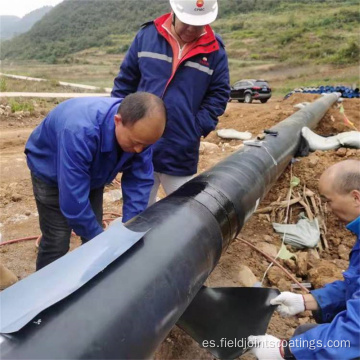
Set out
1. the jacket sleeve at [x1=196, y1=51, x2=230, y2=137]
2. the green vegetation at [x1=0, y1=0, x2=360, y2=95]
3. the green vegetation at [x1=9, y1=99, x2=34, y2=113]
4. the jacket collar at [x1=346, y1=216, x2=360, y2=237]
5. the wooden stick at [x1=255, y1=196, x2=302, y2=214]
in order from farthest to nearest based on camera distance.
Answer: the green vegetation at [x1=0, y1=0, x2=360, y2=95] < the green vegetation at [x1=9, y1=99, x2=34, y2=113] < the wooden stick at [x1=255, y1=196, x2=302, y2=214] < the jacket sleeve at [x1=196, y1=51, x2=230, y2=137] < the jacket collar at [x1=346, y1=216, x2=360, y2=237]

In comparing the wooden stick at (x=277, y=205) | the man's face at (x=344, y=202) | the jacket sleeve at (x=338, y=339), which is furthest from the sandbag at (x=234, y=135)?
the jacket sleeve at (x=338, y=339)

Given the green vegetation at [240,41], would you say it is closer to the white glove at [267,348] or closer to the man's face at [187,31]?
the man's face at [187,31]

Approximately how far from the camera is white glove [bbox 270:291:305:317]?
90.3 inches

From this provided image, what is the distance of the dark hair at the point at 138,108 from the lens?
188 cm

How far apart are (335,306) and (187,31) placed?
218cm

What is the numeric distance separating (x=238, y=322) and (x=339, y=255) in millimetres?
2021

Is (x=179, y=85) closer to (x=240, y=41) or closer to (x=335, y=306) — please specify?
(x=335, y=306)

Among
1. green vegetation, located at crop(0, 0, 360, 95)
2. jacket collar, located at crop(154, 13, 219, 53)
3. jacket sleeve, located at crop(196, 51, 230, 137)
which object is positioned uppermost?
jacket collar, located at crop(154, 13, 219, 53)

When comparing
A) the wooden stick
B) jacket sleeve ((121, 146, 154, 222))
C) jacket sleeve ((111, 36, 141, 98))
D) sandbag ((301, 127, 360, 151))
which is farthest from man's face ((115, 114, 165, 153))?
sandbag ((301, 127, 360, 151))

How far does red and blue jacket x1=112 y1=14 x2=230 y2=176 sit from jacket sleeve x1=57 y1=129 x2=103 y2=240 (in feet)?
3.34

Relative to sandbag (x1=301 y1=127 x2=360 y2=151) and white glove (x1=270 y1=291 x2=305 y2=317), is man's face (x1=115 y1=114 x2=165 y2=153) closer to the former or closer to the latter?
white glove (x1=270 y1=291 x2=305 y2=317)

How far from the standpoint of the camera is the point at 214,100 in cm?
298

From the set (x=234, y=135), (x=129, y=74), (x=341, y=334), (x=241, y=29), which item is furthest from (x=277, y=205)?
(x=241, y=29)

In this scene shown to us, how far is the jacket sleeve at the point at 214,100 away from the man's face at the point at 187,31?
316 mm
